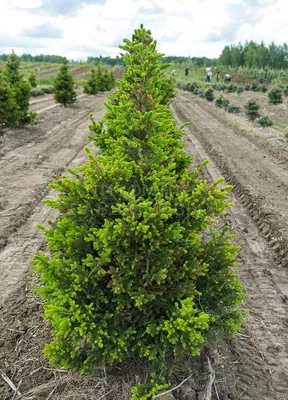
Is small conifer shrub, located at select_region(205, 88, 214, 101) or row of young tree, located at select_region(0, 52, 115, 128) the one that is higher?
row of young tree, located at select_region(0, 52, 115, 128)

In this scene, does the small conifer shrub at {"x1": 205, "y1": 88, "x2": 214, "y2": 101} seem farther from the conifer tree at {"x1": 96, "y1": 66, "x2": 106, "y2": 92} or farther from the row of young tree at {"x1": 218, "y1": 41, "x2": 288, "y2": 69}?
the row of young tree at {"x1": 218, "y1": 41, "x2": 288, "y2": 69}

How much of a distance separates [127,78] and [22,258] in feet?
14.1

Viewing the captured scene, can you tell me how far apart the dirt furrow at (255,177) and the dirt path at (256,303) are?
3 cm

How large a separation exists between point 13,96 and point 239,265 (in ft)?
51.9

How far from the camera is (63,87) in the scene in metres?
27.5

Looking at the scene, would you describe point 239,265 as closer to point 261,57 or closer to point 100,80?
point 100,80

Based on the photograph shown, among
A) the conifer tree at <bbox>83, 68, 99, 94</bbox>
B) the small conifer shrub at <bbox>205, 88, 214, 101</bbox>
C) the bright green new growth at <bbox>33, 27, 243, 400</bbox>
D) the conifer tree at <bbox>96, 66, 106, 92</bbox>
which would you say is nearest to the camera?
the bright green new growth at <bbox>33, 27, 243, 400</bbox>

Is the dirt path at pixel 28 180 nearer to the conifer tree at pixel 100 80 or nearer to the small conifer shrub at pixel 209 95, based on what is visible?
the small conifer shrub at pixel 209 95

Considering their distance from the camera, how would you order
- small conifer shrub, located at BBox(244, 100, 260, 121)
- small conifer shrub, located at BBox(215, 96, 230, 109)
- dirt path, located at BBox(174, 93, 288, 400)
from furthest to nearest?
small conifer shrub, located at BBox(215, 96, 230, 109) < small conifer shrub, located at BBox(244, 100, 260, 121) < dirt path, located at BBox(174, 93, 288, 400)

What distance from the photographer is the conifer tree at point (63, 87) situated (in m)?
27.3

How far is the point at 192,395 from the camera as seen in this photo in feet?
12.0

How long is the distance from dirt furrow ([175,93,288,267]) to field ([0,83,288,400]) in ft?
0.11

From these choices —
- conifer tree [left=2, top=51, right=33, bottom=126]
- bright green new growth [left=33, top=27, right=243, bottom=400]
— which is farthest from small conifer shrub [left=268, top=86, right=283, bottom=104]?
bright green new growth [left=33, top=27, right=243, bottom=400]

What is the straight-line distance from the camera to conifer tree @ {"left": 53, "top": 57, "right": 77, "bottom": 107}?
27297 mm
